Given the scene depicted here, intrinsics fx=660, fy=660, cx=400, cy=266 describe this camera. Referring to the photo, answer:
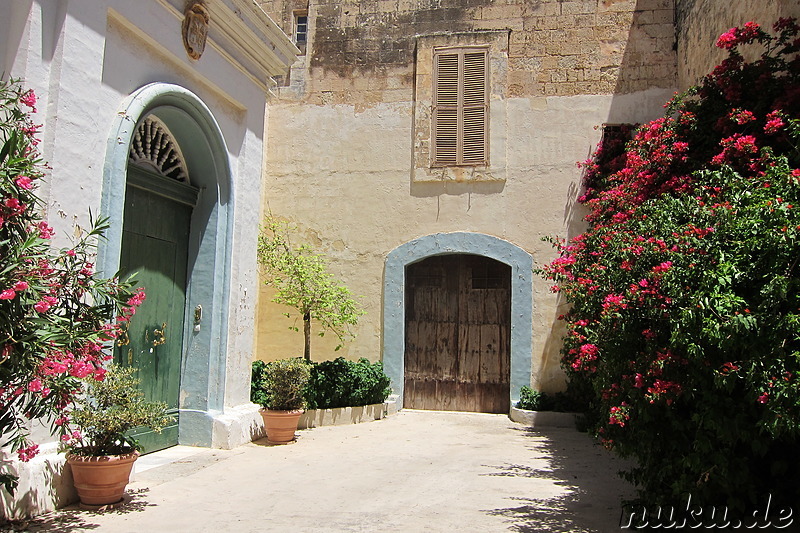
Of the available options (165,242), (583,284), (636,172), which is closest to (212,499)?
(165,242)

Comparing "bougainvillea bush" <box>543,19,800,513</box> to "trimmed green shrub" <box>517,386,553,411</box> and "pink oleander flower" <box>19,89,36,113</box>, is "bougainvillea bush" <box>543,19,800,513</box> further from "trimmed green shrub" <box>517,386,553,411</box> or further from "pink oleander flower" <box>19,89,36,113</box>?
"trimmed green shrub" <box>517,386,553,411</box>

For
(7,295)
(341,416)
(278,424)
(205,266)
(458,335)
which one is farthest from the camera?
(458,335)

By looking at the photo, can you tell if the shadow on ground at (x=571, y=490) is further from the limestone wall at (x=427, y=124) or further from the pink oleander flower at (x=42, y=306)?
the pink oleander flower at (x=42, y=306)

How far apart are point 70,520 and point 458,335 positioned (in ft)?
21.5

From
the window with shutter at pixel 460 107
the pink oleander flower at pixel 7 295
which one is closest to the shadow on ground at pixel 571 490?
the pink oleander flower at pixel 7 295

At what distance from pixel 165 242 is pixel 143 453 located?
80.6 inches

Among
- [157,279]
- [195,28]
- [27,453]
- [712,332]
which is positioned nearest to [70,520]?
[27,453]

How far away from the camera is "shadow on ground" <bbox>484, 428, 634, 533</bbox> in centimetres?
448

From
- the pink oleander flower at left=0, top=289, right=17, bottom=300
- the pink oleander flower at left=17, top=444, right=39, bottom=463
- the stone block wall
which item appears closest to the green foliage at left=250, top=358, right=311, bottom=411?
the pink oleander flower at left=17, top=444, right=39, bottom=463

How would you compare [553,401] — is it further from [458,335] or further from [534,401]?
[458,335]

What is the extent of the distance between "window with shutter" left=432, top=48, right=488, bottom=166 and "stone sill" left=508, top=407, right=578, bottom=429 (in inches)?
149

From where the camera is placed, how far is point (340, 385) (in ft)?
28.6

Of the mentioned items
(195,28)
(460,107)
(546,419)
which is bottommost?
(546,419)

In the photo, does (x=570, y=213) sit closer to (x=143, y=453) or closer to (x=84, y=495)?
(x=143, y=453)
